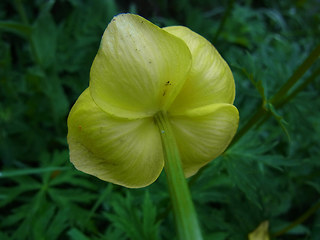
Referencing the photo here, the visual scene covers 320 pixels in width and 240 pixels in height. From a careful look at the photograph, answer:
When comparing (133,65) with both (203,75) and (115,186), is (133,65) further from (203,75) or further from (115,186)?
(115,186)

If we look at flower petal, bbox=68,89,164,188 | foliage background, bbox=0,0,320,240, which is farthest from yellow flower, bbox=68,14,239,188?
foliage background, bbox=0,0,320,240

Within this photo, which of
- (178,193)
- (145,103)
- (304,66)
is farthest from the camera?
(304,66)

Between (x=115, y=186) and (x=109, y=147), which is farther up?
(x=109, y=147)

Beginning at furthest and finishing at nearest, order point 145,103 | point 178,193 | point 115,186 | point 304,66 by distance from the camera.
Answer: point 115,186
point 304,66
point 145,103
point 178,193

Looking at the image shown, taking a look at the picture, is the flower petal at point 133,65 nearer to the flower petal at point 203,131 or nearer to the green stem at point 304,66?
the flower petal at point 203,131

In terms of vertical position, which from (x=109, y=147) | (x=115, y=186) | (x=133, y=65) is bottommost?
(x=115, y=186)

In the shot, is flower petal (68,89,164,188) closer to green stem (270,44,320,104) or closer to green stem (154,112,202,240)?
green stem (154,112,202,240)

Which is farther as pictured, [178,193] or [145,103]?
[145,103]

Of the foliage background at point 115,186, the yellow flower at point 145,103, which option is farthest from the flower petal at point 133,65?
the foliage background at point 115,186

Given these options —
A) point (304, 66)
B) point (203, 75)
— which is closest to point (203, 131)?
point (203, 75)
